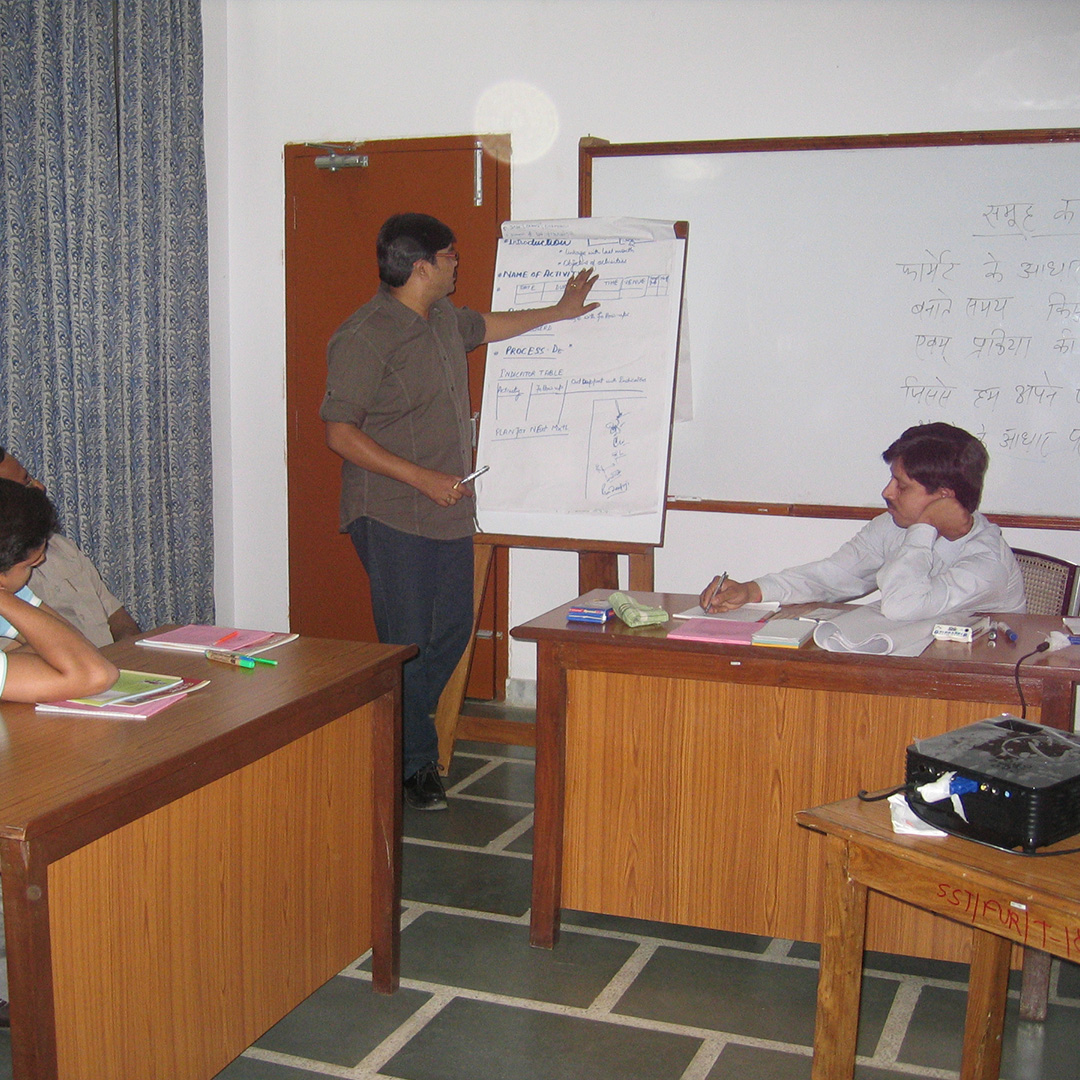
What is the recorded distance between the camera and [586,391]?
3.62 meters

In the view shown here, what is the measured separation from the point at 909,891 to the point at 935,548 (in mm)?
1400

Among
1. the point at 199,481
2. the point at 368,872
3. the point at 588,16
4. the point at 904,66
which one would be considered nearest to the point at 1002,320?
the point at 904,66

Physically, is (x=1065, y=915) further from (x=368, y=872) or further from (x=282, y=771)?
(x=368, y=872)

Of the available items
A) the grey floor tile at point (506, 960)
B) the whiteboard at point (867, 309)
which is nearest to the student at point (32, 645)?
the grey floor tile at point (506, 960)

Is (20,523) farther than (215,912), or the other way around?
(20,523)

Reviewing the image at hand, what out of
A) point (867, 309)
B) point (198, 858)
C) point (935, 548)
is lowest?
point (198, 858)

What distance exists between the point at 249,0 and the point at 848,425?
9.16 ft

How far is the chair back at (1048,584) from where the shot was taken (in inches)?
117

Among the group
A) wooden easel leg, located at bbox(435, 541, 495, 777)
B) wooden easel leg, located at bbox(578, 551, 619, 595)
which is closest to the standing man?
Result: wooden easel leg, located at bbox(435, 541, 495, 777)

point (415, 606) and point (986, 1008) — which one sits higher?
point (415, 606)

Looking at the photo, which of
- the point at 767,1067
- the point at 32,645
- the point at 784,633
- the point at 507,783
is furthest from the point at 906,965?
the point at 32,645

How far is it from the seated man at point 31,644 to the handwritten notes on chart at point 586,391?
186 cm

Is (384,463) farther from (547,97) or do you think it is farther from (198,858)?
(547,97)

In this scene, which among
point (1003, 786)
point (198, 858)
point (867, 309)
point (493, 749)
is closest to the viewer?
point (1003, 786)
